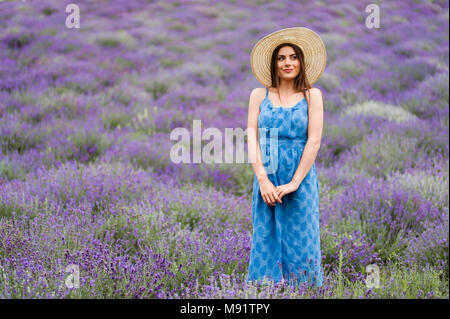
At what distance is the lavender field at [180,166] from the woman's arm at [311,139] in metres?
0.60

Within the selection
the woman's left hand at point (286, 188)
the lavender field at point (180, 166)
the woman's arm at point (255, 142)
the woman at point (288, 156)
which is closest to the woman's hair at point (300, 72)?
the woman at point (288, 156)

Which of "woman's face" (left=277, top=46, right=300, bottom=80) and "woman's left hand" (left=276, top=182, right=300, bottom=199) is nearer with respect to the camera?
"woman's left hand" (left=276, top=182, right=300, bottom=199)

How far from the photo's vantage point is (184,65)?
884cm

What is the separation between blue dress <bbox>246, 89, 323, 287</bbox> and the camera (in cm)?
210

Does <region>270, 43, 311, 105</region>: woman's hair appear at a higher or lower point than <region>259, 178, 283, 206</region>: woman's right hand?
higher

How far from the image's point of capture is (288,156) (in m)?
2.12

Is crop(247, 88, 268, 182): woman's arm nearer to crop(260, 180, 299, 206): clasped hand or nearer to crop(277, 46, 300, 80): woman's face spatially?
crop(260, 180, 299, 206): clasped hand

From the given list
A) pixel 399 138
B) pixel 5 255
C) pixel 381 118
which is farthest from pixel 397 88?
pixel 5 255

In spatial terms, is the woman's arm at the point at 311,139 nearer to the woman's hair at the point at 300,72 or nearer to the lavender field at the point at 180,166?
the woman's hair at the point at 300,72

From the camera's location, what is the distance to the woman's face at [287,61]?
2.13m

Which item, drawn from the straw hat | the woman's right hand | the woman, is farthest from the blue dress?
the straw hat

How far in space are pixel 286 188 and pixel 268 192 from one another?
10cm

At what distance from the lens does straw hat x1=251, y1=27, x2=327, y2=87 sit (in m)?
2.13

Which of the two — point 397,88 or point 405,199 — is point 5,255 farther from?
point 397,88
